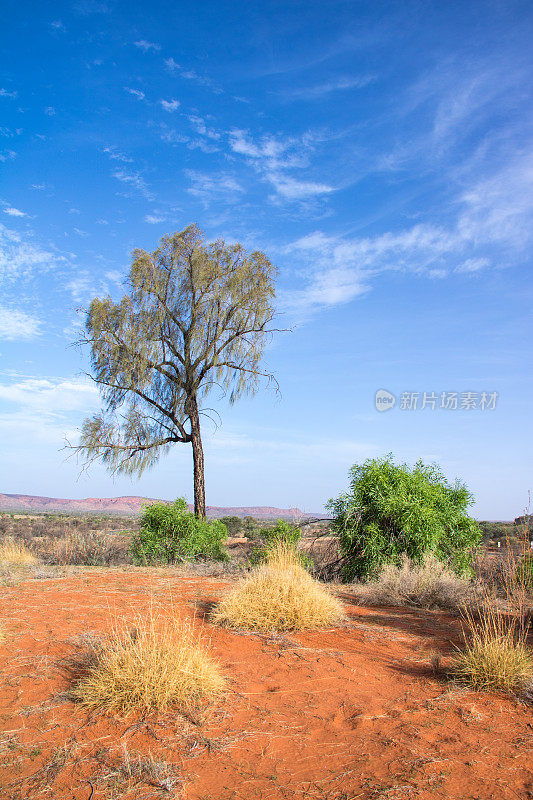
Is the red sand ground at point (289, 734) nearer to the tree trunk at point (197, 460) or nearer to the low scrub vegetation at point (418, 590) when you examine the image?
the low scrub vegetation at point (418, 590)

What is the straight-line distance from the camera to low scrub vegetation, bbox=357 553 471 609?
823 centimetres

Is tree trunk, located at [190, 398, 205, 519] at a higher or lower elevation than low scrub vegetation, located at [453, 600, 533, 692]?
higher

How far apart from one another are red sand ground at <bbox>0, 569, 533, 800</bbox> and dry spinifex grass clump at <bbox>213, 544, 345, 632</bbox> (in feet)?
1.51

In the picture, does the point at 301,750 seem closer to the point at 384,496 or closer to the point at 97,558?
the point at 384,496

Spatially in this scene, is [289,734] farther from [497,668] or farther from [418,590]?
[418,590]

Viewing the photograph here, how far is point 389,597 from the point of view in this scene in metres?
8.33

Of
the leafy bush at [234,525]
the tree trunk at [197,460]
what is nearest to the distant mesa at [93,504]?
the leafy bush at [234,525]

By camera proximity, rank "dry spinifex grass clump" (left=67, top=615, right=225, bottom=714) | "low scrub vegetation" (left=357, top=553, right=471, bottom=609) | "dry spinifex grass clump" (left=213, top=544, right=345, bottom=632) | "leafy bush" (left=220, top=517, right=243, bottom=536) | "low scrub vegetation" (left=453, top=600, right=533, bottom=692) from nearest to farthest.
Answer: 1. "dry spinifex grass clump" (left=67, top=615, right=225, bottom=714)
2. "low scrub vegetation" (left=453, top=600, right=533, bottom=692)
3. "dry spinifex grass clump" (left=213, top=544, right=345, bottom=632)
4. "low scrub vegetation" (left=357, top=553, right=471, bottom=609)
5. "leafy bush" (left=220, top=517, right=243, bottom=536)

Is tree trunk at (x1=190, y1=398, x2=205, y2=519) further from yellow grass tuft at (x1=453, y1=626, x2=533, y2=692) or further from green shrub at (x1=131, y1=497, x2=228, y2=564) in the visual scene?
yellow grass tuft at (x1=453, y1=626, x2=533, y2=692)

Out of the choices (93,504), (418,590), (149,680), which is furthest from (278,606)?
(93,504)

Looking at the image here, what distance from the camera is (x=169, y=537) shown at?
1316 centimetres

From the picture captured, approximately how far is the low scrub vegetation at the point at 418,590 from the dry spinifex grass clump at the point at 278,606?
163cm

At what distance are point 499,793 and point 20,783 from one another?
3021 millimetres

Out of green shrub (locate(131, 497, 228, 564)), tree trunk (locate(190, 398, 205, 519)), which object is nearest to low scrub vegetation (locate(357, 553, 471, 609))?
green shrub (locate(131, 497, 228, 564))
